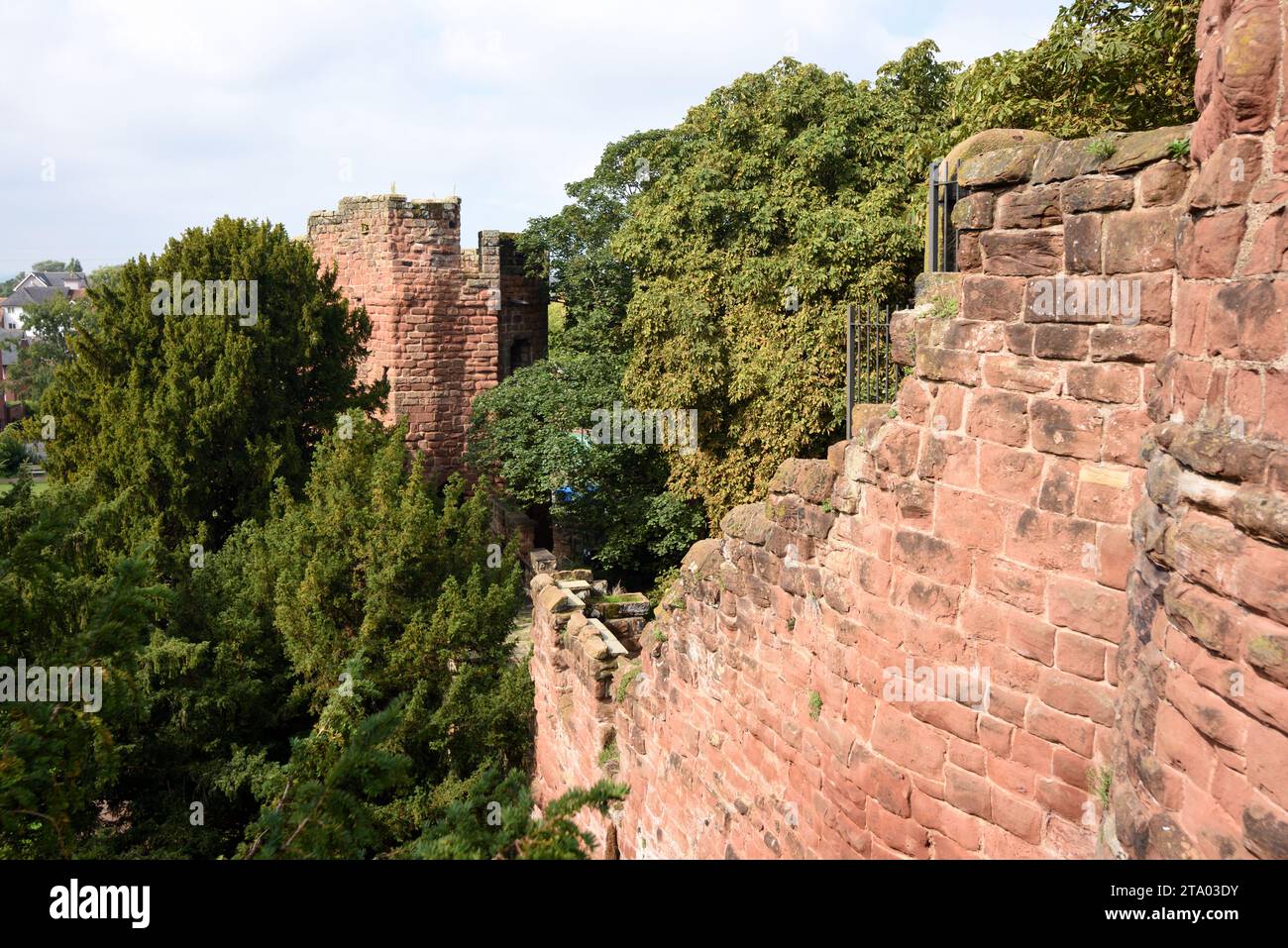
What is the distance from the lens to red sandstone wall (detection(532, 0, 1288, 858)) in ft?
9.41

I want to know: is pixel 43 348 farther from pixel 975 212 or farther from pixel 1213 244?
pixel 1213 244

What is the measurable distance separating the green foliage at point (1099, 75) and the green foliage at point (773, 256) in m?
3.37

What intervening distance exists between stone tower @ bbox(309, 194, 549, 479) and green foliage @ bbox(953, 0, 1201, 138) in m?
13.3

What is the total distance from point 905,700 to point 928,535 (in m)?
0.77

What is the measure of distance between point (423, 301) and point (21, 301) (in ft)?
260

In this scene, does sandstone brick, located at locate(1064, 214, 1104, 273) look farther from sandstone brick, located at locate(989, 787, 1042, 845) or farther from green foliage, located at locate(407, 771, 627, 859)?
green foliage, located at locate(407, 771, 627, 859)

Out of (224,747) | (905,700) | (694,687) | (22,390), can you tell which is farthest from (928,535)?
(22,390)

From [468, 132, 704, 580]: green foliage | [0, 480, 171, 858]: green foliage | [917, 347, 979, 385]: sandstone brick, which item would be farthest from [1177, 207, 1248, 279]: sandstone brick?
[468, 132, 704, 580]: green foliage

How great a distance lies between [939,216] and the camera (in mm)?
5172

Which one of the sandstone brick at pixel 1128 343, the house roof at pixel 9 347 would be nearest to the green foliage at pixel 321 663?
the sandstone brick at pixel 1128 343

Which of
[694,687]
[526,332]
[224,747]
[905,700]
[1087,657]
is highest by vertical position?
[526,332]

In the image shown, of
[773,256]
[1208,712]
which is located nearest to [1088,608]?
[1208,712]

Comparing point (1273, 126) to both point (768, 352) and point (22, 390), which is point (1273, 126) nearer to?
point (768, 352)
